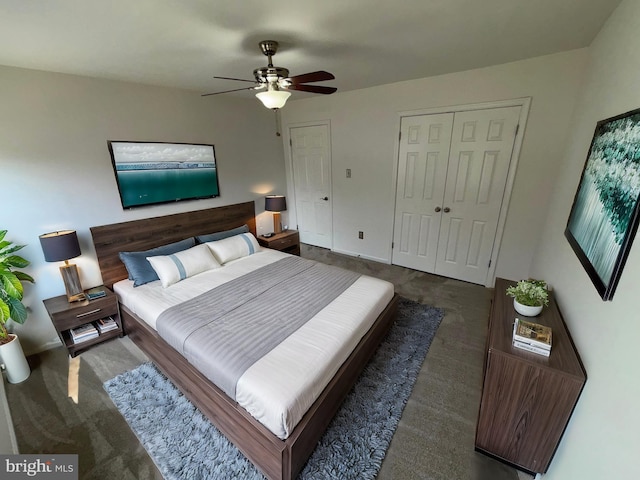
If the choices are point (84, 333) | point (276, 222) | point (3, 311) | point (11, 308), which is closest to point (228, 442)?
point (84, 333)

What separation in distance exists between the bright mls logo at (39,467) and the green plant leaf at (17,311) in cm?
110

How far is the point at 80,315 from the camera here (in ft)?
7.49

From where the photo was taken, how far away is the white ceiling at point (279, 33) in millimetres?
1457

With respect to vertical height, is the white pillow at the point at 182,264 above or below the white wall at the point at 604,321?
below

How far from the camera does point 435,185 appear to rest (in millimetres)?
3262

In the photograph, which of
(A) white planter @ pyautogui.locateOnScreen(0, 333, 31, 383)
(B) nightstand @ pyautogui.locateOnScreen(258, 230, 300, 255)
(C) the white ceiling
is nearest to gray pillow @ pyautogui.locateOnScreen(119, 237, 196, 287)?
(A) white planter @ pyautogui.locateOnScreen(0, 333, 31, 383)

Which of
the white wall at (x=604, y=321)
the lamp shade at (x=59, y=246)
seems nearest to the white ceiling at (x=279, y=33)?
the white wall at (x=604, y=321)

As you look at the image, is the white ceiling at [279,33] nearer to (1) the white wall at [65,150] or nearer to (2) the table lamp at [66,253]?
(1) the white wall at [65,150]

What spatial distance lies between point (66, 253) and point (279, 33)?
2.42 m

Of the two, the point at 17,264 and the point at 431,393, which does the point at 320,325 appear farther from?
the point at 17,264

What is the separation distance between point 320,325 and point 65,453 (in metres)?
1.66

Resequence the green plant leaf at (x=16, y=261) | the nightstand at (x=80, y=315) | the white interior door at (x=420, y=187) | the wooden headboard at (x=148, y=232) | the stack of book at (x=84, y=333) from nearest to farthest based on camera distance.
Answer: the green plant leaf at (x=16, y=261)
the nightstand at (x=80, y=315)
the stack of book at (x=84, y=333)
the wooden headboard at (x=148, y=232)
the white interior door at (x=420, y=187)

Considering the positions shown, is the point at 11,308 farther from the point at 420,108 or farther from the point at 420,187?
the point at 420,108

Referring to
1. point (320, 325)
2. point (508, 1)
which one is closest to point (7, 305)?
point (320, 325)
